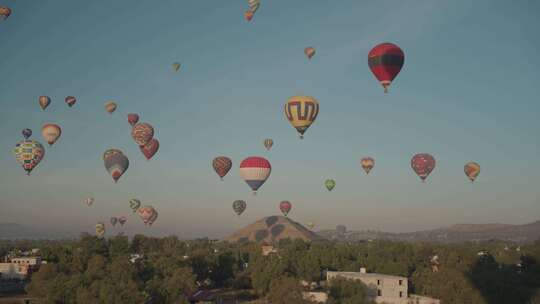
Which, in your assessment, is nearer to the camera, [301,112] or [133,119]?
[301,112]

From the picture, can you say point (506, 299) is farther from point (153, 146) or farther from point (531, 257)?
point (153, 146)

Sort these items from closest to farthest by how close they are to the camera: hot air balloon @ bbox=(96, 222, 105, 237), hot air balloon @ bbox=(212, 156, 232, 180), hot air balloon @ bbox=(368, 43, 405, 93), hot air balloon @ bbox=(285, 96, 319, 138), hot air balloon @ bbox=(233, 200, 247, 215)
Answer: hot air balloon @ bbox=(368, 43, 405, 93), hot air balloon @ bbox=(285, 96, 319, 138), hot air balloon @ bbox=(212, 156, 232, 180), hot air balloon @ bbox=(233, 200, 247, 215), hot air balloon @ bbox=(96, 222, 105, 237)

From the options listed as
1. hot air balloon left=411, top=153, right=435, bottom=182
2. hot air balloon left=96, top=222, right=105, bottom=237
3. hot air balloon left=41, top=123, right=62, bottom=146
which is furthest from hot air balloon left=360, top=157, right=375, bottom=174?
hot air balloon left=96, top=222, right=105, bottom=237

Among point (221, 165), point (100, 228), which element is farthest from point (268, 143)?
point (100, 228)

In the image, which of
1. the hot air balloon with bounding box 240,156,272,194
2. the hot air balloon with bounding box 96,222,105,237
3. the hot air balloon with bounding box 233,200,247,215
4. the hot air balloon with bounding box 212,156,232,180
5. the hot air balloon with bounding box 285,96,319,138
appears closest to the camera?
the hot air balloon with bounding box 285,96,319,138

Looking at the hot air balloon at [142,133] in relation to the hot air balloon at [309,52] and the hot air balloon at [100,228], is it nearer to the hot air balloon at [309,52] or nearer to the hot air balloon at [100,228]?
the hot air balloon at [309,52]

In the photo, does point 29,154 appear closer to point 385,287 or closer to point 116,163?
point 116,163

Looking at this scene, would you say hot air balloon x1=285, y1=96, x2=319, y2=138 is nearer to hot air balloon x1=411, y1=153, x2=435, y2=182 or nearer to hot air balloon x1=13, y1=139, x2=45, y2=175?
hot air balloon x1=411, y1=153, x2=435, y2=182

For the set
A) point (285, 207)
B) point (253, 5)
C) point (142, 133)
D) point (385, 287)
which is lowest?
point (385, 287)
